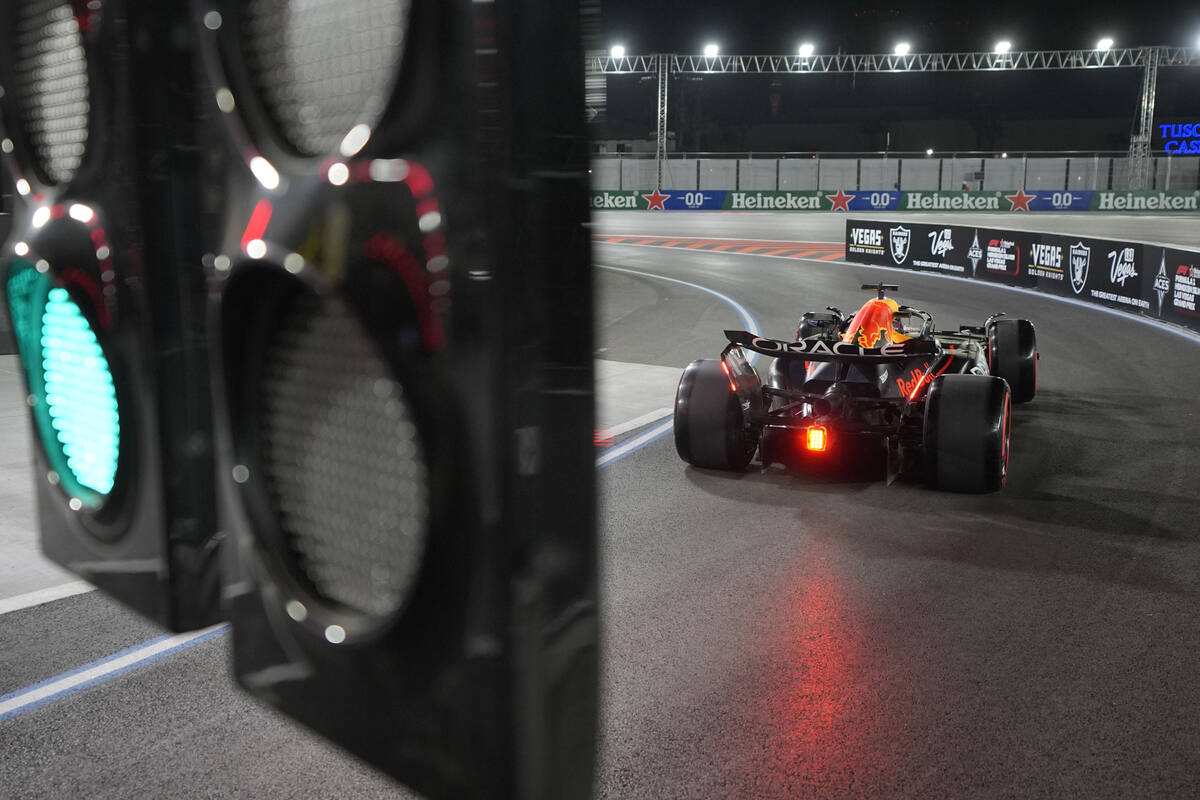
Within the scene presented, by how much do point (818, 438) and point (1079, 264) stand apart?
14708 millimetres

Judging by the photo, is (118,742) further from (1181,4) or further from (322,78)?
(1181,4)

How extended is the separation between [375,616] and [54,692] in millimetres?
4028

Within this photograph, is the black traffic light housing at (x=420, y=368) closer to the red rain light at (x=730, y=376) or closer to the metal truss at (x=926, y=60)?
the red rain light at (x=730, y=376)

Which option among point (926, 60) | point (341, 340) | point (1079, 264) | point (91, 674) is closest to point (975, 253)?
point (1079, 264)

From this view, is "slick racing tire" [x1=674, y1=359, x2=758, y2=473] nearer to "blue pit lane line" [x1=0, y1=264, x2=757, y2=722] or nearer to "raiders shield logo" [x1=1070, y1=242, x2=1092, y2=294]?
"blue pit lane line" [x1=0, y1=264, x2=757, y2=722]

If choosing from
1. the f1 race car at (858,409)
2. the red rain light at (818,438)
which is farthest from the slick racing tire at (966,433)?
the red rain light at (818,438)

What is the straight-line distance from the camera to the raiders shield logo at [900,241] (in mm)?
25188

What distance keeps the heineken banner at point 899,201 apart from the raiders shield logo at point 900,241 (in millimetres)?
17625

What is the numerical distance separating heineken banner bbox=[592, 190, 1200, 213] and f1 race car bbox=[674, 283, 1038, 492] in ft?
112

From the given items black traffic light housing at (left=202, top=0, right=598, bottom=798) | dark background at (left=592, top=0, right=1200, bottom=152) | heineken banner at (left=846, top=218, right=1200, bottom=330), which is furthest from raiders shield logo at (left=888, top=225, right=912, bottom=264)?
dark background at (left=592, top=0, right=1200, bottom=152)

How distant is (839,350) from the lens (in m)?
7.30

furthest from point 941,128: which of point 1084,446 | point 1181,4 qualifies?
point 1084,446

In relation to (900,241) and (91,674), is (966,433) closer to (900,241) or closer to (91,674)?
(91,674)

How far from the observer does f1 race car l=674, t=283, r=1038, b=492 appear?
273 inches
